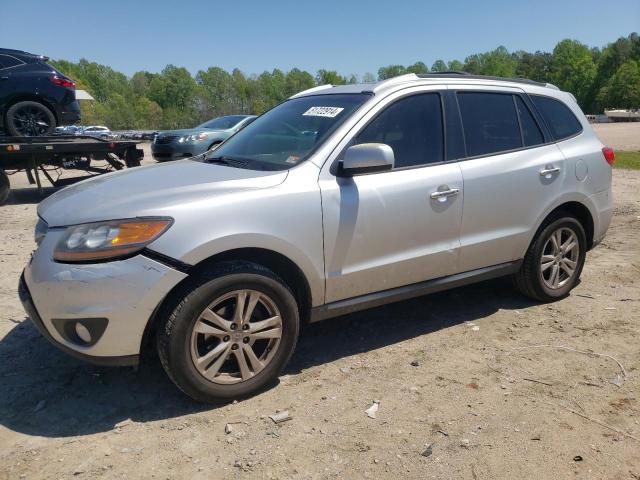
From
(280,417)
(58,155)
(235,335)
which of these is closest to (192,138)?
(58,155)

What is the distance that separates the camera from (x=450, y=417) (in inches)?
113

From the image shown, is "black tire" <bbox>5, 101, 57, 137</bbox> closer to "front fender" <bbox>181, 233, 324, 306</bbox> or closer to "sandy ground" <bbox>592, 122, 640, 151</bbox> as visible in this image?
"front fender" <bbox>181, 233, 324, 306</bbox>

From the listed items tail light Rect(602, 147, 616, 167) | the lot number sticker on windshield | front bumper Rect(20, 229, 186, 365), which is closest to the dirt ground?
front bumper Rect(20, 229, 186, 365)

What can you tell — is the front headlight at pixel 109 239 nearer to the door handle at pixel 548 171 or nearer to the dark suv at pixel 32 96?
the door handle at pixel 548 171

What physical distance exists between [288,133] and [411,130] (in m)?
0.83

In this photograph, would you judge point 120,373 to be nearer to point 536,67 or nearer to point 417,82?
point 417,82

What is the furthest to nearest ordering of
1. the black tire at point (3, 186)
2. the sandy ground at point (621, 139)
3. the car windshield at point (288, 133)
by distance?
1. the sandy ground at point (621, 139)
2. the black tire at point (3, 186)
3. the car windshield at point (288, 133)

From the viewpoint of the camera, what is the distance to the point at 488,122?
13.0 feet

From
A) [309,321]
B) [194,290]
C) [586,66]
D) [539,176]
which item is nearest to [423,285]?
[309,321]

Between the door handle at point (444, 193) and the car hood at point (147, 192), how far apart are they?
1.03 metres

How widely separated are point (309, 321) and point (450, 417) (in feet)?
3.19

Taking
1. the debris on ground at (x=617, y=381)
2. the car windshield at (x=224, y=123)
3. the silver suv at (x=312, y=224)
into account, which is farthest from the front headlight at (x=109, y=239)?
the car windshield at (x=224, y=123)

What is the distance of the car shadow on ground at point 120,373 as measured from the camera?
290 cm

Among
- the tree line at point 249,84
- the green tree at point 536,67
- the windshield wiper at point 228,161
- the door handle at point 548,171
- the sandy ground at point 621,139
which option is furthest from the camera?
the green tree at point 536,67
